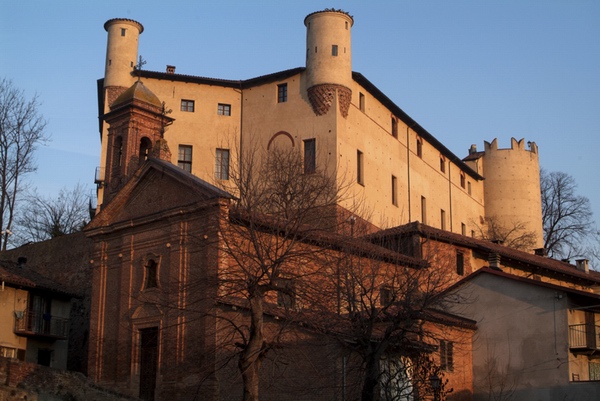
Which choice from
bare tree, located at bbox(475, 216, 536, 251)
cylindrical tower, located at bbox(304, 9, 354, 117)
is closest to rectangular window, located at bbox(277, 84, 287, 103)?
cylindrical tower, located at bbox(304, 9, 354, 117)

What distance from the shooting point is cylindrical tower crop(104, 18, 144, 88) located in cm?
4688

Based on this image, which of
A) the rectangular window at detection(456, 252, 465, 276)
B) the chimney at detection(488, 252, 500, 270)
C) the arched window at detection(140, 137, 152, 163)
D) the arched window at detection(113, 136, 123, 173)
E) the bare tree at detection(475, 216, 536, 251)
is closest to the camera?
the chimney at detection(488, 252, 500, 270)

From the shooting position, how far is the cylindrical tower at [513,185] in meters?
66.9

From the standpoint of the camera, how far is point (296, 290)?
80.0ft

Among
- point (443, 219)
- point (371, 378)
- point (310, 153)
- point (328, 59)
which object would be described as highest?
point (328, 59)

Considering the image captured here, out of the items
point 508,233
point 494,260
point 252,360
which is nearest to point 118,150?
point 494,260

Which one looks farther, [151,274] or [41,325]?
[41,325]

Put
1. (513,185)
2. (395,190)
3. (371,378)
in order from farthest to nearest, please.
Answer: (513,185) < (395,190) < (371,378)

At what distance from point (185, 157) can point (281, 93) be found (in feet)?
20.6

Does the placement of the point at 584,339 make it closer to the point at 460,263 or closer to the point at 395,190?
the point at 460,263

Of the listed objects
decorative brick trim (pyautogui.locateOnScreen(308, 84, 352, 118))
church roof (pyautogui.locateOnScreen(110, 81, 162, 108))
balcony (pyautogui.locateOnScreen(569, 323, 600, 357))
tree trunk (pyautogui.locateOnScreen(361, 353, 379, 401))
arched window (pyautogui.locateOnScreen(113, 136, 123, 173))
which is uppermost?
decorative brick trim (pyautogui.locateOnScreen(308, 84, 352, 118))

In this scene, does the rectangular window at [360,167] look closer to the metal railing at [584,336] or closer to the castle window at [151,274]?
the castle window at [151,274]

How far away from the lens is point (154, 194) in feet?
110

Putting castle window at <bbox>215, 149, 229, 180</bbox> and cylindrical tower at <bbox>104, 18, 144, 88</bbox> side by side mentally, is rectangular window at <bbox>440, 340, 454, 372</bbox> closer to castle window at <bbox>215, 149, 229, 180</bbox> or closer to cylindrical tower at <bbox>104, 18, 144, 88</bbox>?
castle window at <bbox>215, 149, 229, 180</bbox>
